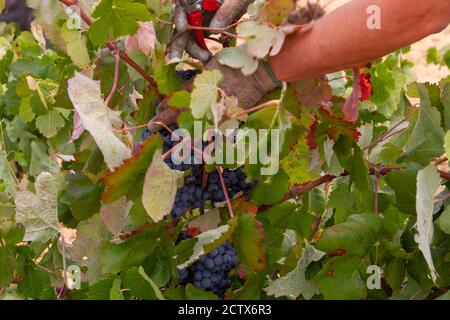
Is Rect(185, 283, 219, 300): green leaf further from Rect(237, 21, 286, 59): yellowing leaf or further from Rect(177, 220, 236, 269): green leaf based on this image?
Rect(237, 21, 286, 59): yellowing leaf

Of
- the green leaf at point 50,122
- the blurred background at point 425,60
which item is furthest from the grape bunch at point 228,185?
the blurred background at point 425,60

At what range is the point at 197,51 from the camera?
1.27 metres

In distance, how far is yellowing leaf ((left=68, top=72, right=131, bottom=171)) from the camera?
1082 mm

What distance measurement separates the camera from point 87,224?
1320 millimetres

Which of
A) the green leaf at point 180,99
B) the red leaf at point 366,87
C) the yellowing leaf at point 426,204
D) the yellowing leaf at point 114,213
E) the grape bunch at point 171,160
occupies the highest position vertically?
the green leaf at point 180,99

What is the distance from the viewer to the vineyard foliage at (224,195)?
1.10 meters

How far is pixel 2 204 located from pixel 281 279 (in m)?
0.59

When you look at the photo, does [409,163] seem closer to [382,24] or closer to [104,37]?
[382,24]

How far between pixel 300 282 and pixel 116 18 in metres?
0.52

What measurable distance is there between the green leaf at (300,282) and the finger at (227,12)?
0.40m

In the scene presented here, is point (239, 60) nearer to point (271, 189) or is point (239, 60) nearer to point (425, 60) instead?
point (271, 189)

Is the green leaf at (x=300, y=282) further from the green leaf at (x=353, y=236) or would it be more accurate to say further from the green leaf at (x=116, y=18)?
the green leaf at (x=116, y=18)

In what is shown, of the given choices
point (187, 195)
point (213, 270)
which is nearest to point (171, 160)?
point (187, 195)

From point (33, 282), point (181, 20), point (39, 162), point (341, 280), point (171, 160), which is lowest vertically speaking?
point (39, 162)
